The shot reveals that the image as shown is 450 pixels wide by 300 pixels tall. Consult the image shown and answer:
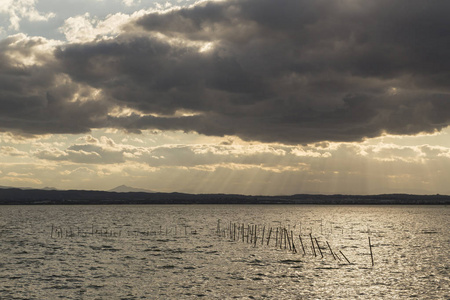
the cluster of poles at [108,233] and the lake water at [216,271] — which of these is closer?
the lake water at [216,271]

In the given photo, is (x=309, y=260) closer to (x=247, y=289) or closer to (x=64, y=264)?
(x=247, y=289)

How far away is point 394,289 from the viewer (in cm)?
4356

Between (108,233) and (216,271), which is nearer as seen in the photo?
A: (216,271)

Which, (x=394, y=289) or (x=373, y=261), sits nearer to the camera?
(x=394, y=289)

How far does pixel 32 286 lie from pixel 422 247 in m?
67.0

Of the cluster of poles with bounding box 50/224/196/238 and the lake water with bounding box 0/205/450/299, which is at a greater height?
the lake water with bounding box 0/205/450/299

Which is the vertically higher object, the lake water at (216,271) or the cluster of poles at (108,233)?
the lake water at (216,271)

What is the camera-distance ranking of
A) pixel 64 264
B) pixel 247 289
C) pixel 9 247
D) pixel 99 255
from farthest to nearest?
pixel 9 247 < pixel 99 255 < pixel 64 264 < pixel 247 289

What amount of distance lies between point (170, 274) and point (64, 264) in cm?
1630

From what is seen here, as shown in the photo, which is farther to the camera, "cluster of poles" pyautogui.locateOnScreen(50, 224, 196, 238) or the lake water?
"cluster of poles" pyautogui.locateOnScreen(50, 224, 196, 238)

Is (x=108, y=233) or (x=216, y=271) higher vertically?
(x=216, y=271)

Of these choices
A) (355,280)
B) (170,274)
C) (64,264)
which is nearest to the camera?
(355,280)

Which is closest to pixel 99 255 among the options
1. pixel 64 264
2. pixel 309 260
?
pixel 64 264

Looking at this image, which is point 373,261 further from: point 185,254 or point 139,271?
point 139,271
